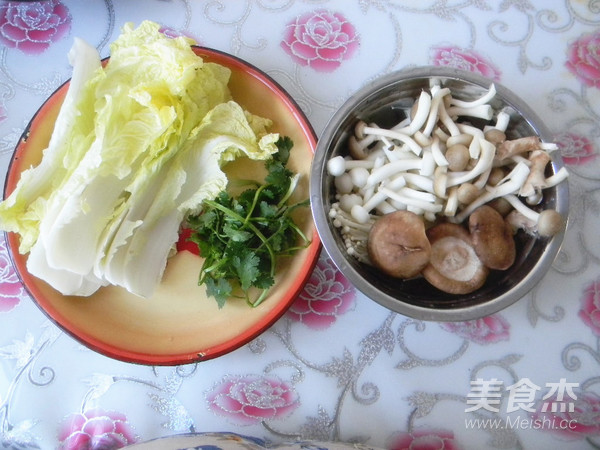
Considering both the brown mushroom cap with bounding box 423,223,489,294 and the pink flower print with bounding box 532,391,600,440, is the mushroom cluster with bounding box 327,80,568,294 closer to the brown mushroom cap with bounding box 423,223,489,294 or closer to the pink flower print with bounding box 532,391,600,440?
the brown mushroom cap with bounding box 423,223,489,294

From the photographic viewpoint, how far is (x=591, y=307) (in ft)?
3.82

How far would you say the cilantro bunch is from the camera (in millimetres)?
1092

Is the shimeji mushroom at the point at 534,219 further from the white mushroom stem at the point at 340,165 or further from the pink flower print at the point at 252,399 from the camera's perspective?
the pink flower print at the point at 252,399

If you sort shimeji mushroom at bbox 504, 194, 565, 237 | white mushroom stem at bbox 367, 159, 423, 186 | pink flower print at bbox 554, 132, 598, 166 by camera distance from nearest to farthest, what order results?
shimeji mushroom at bbox 504, 194, 565, 237, white mushroom stem at bbox 367, 159, 423, 186, pink flower print at bbox 554, 132, 598, 166

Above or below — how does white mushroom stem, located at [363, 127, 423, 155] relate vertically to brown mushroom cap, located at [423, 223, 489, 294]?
above

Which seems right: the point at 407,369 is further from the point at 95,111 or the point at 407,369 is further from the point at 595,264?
the point at 95,111

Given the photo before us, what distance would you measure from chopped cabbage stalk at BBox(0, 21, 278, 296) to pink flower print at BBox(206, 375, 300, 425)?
27 centimetres

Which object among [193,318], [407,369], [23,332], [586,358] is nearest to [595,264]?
[586,358]

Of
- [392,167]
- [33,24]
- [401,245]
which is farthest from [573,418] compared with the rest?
[33,24]

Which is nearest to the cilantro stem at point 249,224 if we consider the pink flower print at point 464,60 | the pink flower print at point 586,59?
the pink flower print at point 464,60

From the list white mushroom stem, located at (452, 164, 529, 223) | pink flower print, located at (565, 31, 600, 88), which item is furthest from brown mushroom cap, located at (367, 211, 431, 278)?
pink flower print, located at (565, 31, 600, 88)

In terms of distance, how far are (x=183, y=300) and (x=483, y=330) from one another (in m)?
0.62

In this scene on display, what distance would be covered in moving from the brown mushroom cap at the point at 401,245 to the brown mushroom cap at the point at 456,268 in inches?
1.4

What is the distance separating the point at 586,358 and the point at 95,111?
1104 mm
